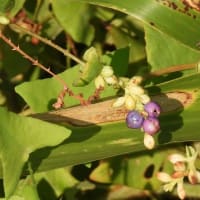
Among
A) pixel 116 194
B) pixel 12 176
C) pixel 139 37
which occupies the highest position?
pixel 12 176

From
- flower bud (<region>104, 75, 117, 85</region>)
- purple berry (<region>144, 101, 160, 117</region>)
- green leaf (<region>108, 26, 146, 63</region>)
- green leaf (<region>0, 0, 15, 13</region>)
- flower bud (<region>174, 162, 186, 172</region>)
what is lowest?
green leaf (<region>108, 26, 146, 63</region>)

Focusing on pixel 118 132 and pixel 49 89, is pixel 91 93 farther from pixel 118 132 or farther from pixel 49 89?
pixel 118 132

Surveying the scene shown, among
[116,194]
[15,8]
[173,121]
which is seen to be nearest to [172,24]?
[173,121]

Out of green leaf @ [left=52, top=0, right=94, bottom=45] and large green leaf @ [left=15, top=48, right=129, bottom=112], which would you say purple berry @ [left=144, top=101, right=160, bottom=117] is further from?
green leaf @ [left=52, top=0, right=94, bottom=45]

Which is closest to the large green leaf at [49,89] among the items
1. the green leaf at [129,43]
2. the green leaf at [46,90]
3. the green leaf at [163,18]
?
the green leaf at [46,90]

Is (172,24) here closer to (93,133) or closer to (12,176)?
(93,133)

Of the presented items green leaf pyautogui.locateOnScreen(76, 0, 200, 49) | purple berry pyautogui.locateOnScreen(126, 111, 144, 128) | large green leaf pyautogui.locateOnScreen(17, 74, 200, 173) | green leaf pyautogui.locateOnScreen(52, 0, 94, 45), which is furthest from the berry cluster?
green leaf pyautogui.locateOnScreen(52, 0, 94, 45)

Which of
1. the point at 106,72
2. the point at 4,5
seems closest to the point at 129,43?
the point at 4,5
